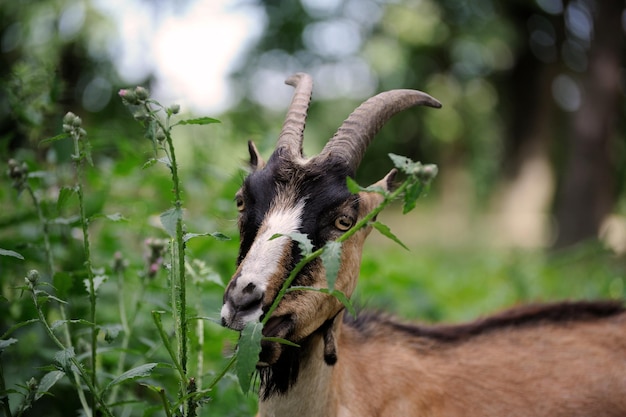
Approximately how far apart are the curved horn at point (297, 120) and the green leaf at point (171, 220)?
0.73 metres

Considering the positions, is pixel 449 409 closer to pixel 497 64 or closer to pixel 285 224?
pixel 285 224

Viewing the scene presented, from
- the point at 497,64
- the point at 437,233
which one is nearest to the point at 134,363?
the point at 437,233

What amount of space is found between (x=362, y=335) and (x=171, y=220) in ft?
5.27

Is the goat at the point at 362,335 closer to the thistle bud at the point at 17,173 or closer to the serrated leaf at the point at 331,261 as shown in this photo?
the serrated leaf at the point at 331,261

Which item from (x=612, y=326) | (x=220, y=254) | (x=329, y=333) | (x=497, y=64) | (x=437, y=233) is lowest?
(x=437, y=233)

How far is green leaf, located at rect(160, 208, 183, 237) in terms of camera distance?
94.5 inches

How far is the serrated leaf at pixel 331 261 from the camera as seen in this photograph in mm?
2178

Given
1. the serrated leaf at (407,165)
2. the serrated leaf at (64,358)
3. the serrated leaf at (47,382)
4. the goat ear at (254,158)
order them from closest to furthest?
the serrated leaf at (407,165), the serrated leaf at (64,358), the serrated leaf at (47,382), the goat ear at (254,158)

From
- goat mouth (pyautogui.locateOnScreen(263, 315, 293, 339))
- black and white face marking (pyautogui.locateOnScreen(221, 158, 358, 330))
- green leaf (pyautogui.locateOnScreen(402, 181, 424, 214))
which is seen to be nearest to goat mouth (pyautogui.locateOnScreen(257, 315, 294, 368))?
goat mouth (pyautogui.locateOnScreen(263, 315, 293, 339))

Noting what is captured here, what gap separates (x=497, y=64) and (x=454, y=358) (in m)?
25.3

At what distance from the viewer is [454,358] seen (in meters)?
3.70

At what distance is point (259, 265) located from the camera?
8.27 feet

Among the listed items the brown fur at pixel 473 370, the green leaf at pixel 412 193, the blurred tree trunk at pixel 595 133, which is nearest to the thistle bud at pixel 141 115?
the green leaf at pixel 412 193

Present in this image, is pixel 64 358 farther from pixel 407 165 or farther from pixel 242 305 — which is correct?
pixel 407 165
